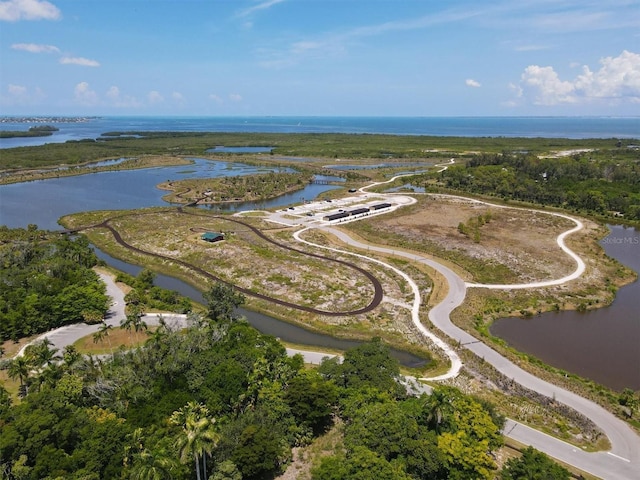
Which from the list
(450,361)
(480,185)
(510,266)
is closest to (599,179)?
(480,185)

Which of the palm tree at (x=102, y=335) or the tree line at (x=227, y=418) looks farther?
the palm tree at (x=102, y=335)

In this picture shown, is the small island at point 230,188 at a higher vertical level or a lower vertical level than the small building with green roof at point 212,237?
higher

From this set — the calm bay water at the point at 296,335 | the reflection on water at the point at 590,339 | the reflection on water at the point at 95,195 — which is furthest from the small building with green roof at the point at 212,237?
the reflection on water at the point at 590,339

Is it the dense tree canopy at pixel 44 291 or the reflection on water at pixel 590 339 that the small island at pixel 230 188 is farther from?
the reflection on water at pixel 590 339

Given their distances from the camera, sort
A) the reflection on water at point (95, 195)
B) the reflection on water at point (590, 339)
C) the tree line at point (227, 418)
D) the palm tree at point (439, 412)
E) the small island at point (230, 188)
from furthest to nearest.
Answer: the small island at point (230, 188)
the reflection on water at point (95, 195)
the reflection on water at point (590, 339)
the palm tree at point (439, 412)
the tree line at point (227, 418)

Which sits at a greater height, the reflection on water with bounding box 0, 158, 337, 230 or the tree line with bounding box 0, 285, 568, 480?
the reflection on water with bounding box 0, 158, 337, 230

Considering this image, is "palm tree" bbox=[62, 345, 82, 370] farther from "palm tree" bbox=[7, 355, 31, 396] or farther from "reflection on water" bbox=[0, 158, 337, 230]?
"reflection on water" bbox=[0, 158, 337, 230]

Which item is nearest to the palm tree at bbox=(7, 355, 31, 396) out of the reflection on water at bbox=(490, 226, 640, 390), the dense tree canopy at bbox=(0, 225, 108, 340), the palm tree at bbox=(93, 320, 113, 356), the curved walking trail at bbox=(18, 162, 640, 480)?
the palm tree at bbox=(93, 320, 113, 356)

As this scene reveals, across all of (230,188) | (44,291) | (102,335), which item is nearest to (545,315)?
(102,335)

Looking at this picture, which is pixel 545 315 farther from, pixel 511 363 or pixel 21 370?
pixel 21 370
